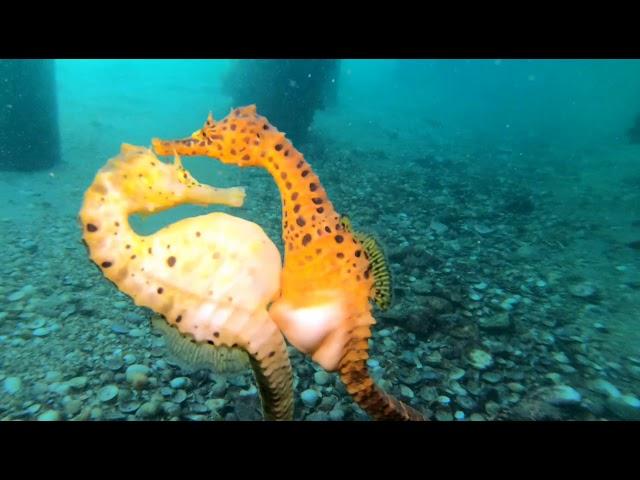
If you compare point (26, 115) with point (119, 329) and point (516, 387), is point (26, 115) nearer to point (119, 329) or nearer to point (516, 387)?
point (119, 329)

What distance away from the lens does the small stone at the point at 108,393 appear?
3117mm

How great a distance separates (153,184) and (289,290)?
3.09 feet

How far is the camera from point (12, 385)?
10.8ft

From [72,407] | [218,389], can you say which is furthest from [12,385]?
[218,389]

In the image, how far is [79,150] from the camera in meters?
12.5

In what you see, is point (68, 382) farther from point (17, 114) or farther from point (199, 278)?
point (17, 114)

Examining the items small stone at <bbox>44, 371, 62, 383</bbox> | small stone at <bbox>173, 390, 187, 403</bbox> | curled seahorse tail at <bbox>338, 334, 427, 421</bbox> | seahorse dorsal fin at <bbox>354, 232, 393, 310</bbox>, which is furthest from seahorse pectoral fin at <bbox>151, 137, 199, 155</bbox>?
small stone at <bbox>44, 371, 62, 383</bbox>

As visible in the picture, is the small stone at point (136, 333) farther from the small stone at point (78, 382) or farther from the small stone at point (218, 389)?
the small stone at point (218, 389)

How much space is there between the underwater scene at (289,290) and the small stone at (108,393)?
1 cm

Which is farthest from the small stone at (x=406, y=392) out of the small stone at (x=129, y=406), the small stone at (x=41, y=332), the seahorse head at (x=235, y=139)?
the small stone at (x=41, y=332)

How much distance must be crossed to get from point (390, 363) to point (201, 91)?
3043 cm

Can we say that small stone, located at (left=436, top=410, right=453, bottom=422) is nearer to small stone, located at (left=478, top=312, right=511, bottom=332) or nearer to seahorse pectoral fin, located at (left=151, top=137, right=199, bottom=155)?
small stone, located at (left=478, top=312, right=511, bottom=332)
